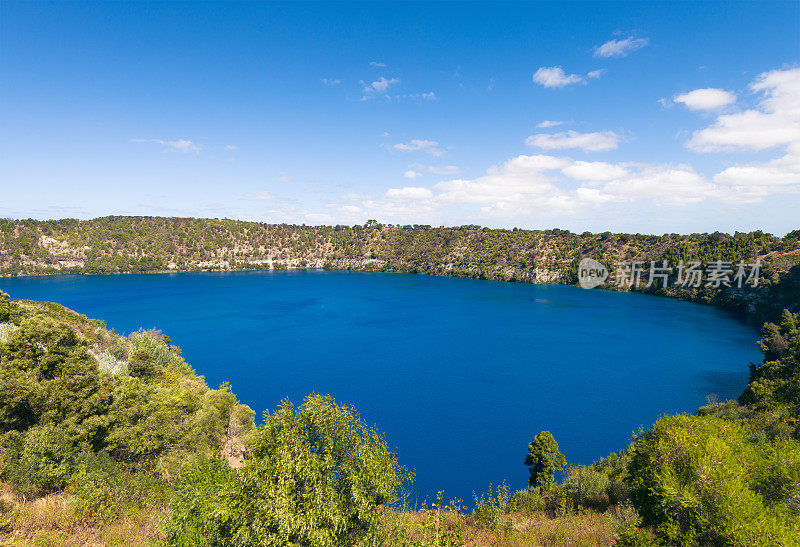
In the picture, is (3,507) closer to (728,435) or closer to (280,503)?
(280,503)

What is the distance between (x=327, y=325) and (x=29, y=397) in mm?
90535

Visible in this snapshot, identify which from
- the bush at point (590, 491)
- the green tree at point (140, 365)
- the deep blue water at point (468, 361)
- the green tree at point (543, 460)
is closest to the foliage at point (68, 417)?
the green tree at point (140, 365)

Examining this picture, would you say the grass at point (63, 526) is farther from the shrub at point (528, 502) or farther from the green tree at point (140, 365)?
the green tree at point (140, 365)

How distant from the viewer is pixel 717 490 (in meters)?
14.3

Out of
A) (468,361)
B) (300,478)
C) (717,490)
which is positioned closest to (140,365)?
(300,478)

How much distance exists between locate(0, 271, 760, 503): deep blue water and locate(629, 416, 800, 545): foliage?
26602 mm

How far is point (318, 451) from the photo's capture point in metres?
17.3

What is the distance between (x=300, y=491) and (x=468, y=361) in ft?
230

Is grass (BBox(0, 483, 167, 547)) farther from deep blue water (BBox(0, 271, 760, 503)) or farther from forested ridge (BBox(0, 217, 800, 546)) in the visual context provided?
deep blue water (BBox(0, 271, 760, 503))

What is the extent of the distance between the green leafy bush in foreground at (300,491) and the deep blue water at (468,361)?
93.2ft

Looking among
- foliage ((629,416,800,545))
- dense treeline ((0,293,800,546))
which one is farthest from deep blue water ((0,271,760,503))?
foliage ((629,416,800,545))

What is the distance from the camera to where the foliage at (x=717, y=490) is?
13.4 metres

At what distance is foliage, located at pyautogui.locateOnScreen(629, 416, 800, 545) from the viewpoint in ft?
44.0

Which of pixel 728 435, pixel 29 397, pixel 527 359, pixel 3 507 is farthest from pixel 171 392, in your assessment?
pixel 527 359
